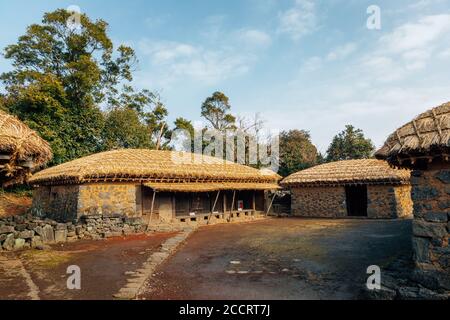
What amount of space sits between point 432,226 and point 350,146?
1011 inches

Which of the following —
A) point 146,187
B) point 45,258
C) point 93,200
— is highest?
point 146,187

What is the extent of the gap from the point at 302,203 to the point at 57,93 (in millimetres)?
17809

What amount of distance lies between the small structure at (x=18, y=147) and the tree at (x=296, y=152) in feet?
73.8

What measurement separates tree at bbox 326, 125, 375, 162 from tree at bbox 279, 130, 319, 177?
73.9 inches

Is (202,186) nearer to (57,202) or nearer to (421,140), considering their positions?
(57,202)

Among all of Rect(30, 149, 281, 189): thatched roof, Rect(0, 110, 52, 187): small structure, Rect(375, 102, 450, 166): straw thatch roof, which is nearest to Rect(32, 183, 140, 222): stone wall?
Rect(30, 149, 281, 189): thatched roof

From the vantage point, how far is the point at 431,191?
5.68m

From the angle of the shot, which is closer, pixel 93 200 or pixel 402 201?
pixel 93 200

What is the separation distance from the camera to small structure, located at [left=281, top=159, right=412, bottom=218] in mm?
17609

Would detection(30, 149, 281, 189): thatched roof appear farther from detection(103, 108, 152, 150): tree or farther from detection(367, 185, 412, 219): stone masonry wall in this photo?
detection(103, 108, 152, 150): tree

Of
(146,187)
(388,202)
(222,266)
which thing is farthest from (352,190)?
(222,266)

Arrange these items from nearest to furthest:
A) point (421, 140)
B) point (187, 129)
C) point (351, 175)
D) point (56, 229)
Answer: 1. point (421, 140)
2. point (56, 229)
3. point (351, 175)
4. point (187, 129)

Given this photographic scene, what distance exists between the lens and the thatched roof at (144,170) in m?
13.5

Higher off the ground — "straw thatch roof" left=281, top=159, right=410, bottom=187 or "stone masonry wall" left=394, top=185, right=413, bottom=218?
"straw thatch roof" left=281, top=159, right=410, bottom=187
